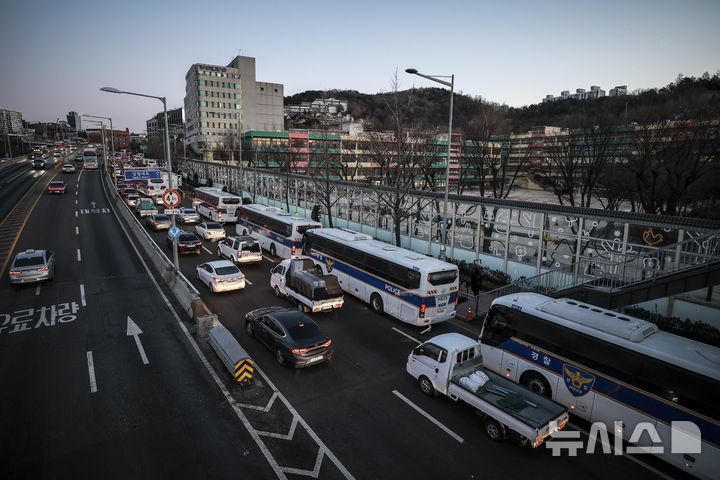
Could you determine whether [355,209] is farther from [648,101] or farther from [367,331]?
[648,101]

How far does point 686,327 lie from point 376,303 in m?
12.9

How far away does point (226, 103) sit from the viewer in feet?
393

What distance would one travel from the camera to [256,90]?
4958 inches

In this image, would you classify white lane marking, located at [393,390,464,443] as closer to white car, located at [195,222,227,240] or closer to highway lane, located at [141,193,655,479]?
highway lane, located at [141,193,655,479]

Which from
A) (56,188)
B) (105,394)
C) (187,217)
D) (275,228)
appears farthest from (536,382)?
(56,188)

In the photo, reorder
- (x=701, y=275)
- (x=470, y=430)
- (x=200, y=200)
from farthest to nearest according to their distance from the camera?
1. (x=200, y=200)
2. (x=701, y=275)
3. (x=470, y=430)

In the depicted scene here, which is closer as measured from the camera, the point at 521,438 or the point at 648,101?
the point at 521,438

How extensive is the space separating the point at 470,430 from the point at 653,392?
14.9ft

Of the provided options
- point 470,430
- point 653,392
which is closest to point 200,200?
point 470,430

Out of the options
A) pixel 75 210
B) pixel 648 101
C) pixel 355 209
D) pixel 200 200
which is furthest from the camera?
pixel 200 200

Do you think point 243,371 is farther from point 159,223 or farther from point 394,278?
point 159,223

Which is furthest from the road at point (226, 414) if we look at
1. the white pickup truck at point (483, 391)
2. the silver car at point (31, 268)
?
the silver car at point (31, 268)

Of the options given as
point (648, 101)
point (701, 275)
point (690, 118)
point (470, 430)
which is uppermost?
point (648, 101)

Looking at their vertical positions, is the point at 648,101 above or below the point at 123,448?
above
